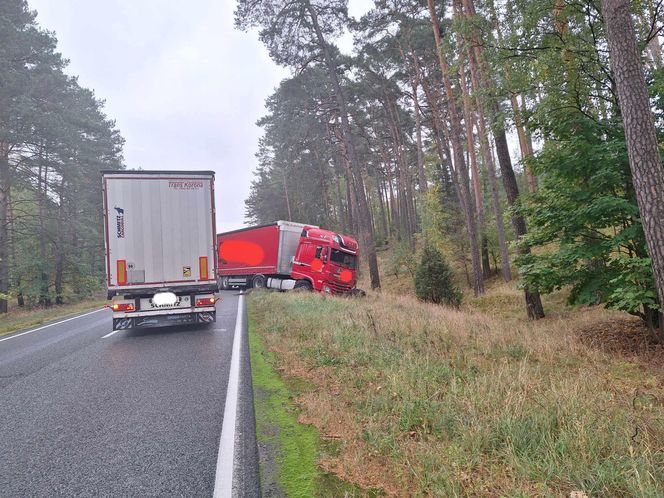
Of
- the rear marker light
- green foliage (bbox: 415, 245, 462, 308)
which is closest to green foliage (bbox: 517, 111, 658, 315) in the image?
green foliage (bbox: 415, 245, 462, 308)

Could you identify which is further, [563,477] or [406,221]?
[406,221]

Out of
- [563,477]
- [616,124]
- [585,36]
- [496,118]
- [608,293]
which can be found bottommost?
[563,477]

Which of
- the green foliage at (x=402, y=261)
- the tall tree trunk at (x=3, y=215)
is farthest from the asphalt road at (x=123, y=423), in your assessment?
the green foliage at (x=402, y=261)

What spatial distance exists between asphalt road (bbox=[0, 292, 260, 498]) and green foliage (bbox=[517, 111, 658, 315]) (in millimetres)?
5958

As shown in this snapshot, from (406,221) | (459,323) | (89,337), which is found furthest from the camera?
(406,221)

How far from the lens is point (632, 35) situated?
505cm

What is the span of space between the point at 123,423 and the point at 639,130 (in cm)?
703

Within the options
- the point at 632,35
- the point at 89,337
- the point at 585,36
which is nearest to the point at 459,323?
the point at 632,35

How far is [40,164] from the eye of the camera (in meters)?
20.9

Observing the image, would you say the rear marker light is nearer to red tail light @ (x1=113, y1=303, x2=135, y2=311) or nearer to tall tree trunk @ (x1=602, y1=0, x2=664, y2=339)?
red tail light @ (x1=113, y1=303, x2=135, y2=311)

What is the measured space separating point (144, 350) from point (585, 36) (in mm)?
10876

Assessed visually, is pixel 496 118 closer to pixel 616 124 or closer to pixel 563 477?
pixel 616 124

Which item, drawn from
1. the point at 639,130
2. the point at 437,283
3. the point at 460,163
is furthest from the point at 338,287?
the point at 639,130

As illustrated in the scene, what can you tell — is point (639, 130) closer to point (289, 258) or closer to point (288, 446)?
point (288, 446)
